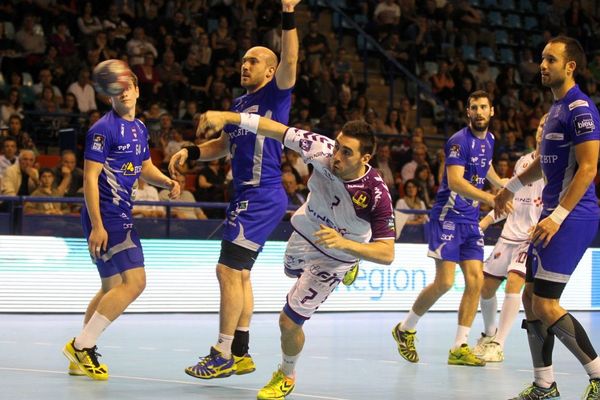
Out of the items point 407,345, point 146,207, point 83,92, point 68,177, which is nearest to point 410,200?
point 146,207

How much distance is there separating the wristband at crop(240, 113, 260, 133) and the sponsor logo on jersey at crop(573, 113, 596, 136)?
1.92m

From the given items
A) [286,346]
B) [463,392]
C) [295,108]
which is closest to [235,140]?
[286,346]

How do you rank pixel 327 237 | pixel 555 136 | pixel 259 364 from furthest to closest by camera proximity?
pixel 259 364 < pixel 555 136 < pixel 327 237

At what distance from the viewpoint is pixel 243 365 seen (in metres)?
7.40

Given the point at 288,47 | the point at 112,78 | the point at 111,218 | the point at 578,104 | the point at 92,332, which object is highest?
the point at 288,47

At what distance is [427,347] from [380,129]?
8702 millimetres

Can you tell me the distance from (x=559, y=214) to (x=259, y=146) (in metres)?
2.24

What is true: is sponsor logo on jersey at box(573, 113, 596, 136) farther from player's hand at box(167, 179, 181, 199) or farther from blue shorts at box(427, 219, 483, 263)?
player's hand at box(167, 179, 181, 199)

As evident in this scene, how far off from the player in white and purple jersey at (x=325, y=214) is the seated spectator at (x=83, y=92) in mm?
9431

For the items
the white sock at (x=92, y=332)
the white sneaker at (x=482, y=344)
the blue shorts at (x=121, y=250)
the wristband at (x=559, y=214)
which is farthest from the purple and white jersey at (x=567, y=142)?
the white sock at (x=92, y=332)

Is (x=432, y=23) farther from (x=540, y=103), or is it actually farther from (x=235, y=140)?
(x=235, y=140)

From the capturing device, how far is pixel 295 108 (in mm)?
17609

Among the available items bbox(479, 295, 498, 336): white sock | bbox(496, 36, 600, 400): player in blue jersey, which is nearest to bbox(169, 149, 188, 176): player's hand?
bbox(496, 36, 600, 400): player in blue jersey

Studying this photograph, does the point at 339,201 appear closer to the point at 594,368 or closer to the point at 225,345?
the point at 225,345
